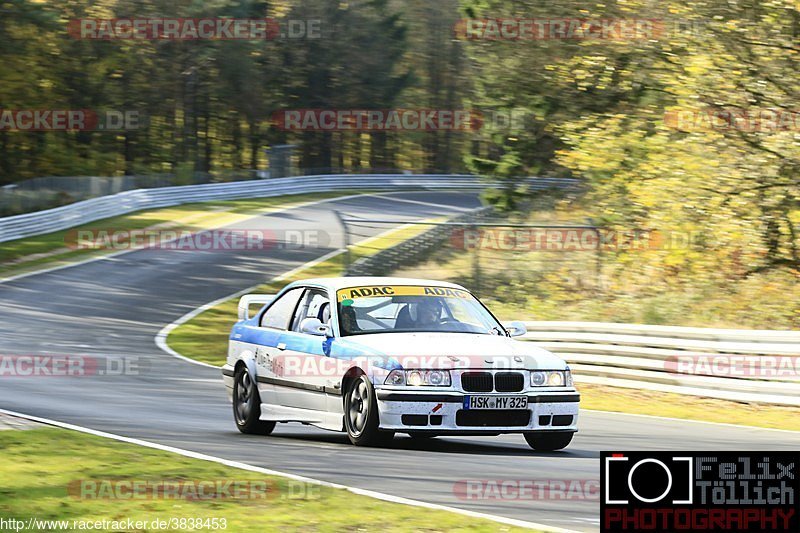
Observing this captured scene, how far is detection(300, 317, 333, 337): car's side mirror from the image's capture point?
11.2 meters

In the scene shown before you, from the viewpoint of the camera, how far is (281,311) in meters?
12.4

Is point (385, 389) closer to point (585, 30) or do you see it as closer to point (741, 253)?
point (741, 253)

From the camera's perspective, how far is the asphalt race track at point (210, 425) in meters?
9.07

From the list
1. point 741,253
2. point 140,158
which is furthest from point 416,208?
point 741,253

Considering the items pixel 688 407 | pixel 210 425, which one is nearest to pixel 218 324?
pixel 688 407

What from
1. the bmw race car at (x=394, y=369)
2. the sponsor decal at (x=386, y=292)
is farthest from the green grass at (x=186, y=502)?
the sponsor decal at (x=386, y=292)

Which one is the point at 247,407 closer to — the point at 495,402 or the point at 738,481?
the point at 495,402

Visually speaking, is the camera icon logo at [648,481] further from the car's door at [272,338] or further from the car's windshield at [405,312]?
the car's door at [272,338]

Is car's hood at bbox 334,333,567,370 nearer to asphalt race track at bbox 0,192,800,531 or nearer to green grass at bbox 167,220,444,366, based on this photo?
asphalt race track at bbox 0,192,800,531

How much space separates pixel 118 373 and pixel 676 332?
8.33 metres

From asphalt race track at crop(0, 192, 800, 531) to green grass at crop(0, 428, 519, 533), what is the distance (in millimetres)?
492

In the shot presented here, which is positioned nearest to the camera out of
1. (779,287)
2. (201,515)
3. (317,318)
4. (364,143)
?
(201,515)

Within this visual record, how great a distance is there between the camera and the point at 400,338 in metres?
10.9

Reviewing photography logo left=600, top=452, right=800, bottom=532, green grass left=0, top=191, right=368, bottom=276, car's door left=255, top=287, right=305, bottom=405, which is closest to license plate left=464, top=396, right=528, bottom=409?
car's door left=255, top=287, right=305, bottom=405
